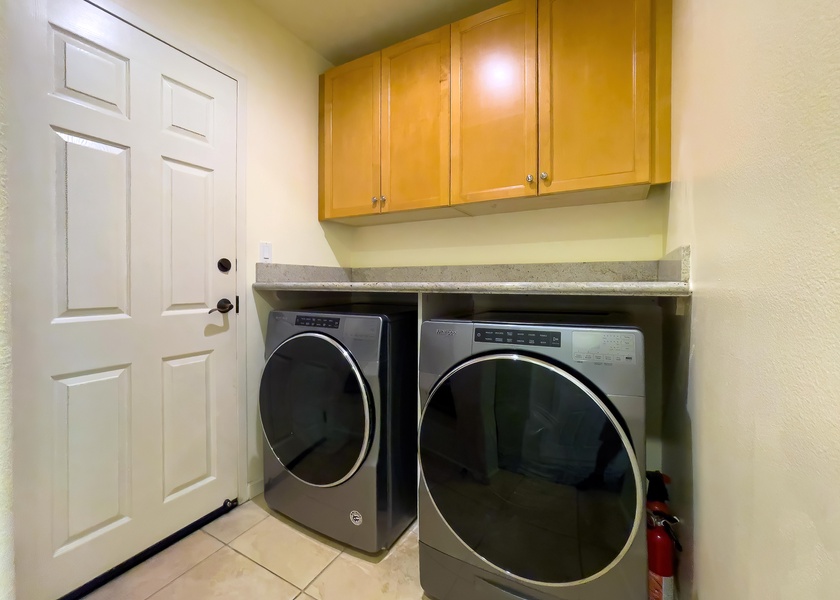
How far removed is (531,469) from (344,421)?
702 mm

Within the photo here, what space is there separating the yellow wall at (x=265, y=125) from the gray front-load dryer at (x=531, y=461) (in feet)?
3.45

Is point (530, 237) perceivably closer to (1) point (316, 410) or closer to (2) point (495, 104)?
(2) point (495, 104)

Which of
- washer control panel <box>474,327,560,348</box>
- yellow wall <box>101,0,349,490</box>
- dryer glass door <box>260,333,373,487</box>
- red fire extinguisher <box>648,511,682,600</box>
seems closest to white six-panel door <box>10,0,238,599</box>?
yellow wall <box>101,0,349,490</box>

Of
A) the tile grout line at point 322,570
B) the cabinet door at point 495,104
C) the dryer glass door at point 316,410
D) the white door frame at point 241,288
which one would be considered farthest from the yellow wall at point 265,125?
the cabinet door at point 495,104

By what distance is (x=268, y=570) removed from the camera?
125 centimetres

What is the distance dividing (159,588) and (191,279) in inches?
44.1

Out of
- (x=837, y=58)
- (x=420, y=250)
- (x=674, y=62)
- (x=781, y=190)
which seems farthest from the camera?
(x=420, y=250)

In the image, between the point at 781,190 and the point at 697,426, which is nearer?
the point at 781,190

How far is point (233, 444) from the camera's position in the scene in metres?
1.61

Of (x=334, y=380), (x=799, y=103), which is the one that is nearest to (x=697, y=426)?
(x=799, y=103)

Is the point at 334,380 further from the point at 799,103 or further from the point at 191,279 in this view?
the point at 799,103

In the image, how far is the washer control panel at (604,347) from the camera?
2.86ft

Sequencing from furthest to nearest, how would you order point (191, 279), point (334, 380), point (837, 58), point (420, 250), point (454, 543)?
point (420, 250)
point (191, 279)
point (334, 380)
point (454, 543)
point (837, 58)

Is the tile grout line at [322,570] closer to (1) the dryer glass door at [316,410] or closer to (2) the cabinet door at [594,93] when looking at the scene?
(1) the dryer glass door at [316,410]
